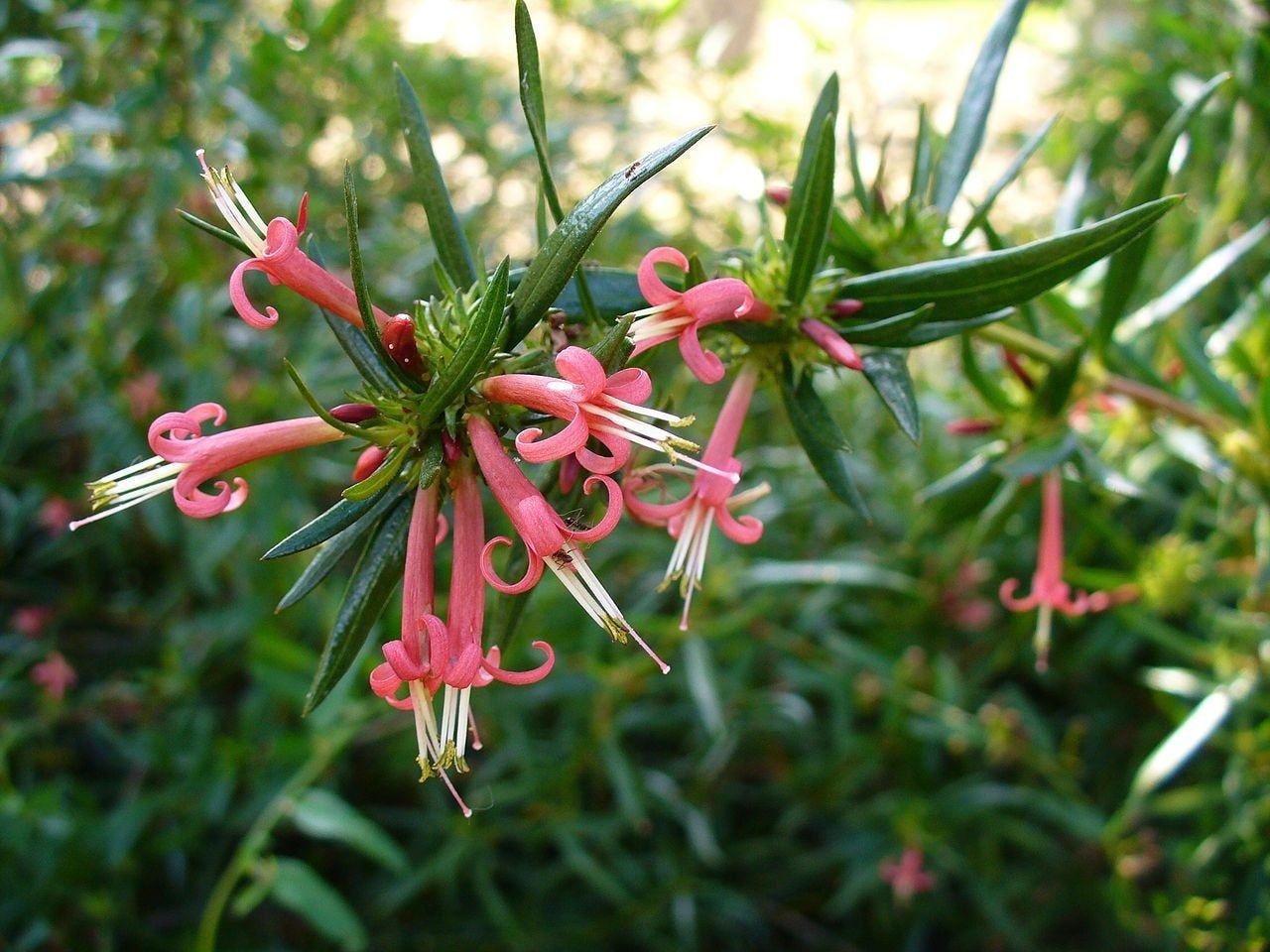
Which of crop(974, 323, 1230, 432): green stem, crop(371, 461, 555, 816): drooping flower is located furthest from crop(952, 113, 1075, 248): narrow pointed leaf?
crop(371, 461, 555, 816): drooping flower

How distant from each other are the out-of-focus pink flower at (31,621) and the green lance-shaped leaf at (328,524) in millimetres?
1594

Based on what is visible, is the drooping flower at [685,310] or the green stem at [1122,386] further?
the green stem at [1122,386]

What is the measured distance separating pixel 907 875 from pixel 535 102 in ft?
5.07

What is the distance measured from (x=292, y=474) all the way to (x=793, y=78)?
1.47m

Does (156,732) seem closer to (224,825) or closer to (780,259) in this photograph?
(224,825)

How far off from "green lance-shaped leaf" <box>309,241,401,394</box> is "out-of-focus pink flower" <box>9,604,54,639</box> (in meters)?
1.62

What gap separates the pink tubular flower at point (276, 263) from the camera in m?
0.71

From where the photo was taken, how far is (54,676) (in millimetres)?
1927

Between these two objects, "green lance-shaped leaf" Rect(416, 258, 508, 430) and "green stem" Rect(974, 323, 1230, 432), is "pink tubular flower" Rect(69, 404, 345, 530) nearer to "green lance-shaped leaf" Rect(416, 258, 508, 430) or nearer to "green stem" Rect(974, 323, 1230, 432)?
"green lance-shaped leaf" Rect(416, 258, 508, 430)

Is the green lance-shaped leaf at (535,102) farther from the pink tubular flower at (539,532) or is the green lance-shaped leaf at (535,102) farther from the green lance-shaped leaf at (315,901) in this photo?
the green lance-shaped leaf at (315,901)

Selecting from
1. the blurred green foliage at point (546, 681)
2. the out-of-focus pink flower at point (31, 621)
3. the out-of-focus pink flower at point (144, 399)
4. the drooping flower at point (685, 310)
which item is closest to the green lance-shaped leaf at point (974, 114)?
the drooping flower at point (685, 310)

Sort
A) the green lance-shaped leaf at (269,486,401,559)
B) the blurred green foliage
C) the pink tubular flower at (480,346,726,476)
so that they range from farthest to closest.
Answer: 1. the blurred green foliage
2. the green lance-shaped leaf at (269,486,401,559)
3. the pink tubular flower at (480,346,726,476)

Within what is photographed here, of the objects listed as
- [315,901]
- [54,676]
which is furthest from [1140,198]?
[54,676]

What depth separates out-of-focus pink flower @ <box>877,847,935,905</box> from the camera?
177cm
